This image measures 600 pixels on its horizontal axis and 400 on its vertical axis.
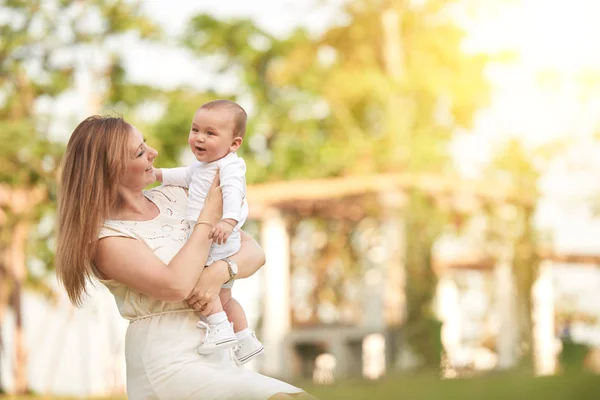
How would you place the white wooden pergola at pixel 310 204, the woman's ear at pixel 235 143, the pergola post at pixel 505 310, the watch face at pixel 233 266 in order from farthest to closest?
the pergola post at pixel 505 310
the white wooden pergola at pixel 310 204
the woman's ear at pixel 235 143
the watch face at pixel 233 266

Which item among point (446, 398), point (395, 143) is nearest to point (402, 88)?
point (395, 143)

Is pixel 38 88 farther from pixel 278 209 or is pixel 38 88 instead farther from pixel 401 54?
pixel 401 54

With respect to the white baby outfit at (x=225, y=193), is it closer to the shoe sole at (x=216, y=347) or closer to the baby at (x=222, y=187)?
the baby at (x=222, y=187)

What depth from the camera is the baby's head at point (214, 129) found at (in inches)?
125

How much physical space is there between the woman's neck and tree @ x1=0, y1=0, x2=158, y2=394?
1652cm

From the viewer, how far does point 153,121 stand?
21328 mm

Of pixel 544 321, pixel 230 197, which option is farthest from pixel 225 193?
pixel 544 321

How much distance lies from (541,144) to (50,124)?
9289 millimetres

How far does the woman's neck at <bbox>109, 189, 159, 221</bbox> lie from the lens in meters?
3.07

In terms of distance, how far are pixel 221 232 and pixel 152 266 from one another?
9.4 inches

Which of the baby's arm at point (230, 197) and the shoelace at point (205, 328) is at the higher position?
the baby's arm at point (230, 197)

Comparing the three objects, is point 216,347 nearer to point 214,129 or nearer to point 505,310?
point 214,129

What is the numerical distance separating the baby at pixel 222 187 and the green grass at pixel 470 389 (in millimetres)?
7310

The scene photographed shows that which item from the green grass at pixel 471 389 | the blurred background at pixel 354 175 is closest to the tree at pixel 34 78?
the blurred background at pixel 354 175
